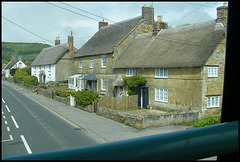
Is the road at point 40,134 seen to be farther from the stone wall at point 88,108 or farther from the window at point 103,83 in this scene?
the window at point 103,83

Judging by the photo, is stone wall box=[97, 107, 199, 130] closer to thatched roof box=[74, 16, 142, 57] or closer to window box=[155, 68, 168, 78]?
window box=[155, 68, 168, 78]

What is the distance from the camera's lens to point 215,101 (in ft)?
55.5

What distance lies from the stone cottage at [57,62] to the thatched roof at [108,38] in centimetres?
530

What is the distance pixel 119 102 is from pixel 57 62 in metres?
19.3

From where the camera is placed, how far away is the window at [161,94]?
19255mm

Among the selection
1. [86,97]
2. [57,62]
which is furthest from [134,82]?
[57,62]

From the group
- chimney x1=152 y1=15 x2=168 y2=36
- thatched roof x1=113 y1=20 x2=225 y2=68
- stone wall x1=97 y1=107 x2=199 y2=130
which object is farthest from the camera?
chimney x1=152 y1=15 x2=168 y2=36

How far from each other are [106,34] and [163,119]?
697 inches

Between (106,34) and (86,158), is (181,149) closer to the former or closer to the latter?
(86,158)

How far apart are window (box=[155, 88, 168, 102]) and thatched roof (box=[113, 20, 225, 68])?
81.6 inches

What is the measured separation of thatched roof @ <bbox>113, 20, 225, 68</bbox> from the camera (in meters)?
16.7

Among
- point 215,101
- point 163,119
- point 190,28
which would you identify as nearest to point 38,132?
point 163,119

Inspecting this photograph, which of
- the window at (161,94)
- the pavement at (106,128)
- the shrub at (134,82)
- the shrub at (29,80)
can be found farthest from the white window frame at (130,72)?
the shrub at (29,80)

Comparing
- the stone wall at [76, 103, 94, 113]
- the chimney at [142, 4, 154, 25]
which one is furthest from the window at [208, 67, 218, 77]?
the chimney at [142, 4, 154, 25]
